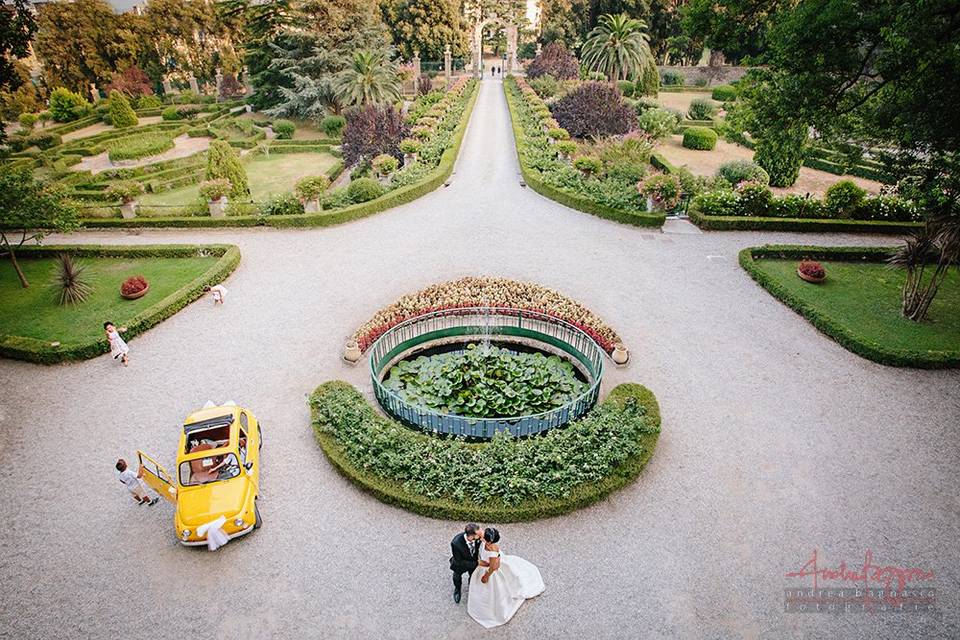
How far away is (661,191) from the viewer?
20.6 meters

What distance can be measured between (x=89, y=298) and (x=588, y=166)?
20460mm

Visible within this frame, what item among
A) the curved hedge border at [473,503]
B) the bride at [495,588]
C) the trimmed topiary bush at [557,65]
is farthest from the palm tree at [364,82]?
the bride at [495,588]

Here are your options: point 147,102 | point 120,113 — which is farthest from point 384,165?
point 147,102

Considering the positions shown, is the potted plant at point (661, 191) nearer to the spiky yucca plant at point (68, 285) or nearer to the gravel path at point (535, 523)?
the gravel path at point (535, 523)

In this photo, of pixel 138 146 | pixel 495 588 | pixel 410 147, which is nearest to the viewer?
pixel 495 588

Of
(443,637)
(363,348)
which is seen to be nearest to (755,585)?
(443,637)

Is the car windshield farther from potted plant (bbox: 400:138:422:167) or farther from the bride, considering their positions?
potted plant (bbox: 400:138:422:167)

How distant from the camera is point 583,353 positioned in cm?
1283

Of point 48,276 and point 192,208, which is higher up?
point 192,208

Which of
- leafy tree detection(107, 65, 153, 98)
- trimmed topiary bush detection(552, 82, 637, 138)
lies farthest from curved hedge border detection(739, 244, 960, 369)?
leafy tree detection(107, 65, 153, 98)

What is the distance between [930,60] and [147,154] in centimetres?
3911

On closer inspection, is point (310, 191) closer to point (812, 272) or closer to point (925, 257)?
point (812, 272)

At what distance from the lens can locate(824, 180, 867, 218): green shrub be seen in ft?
65.1

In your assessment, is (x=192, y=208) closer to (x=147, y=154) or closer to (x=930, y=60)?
(x=147, y=154)
